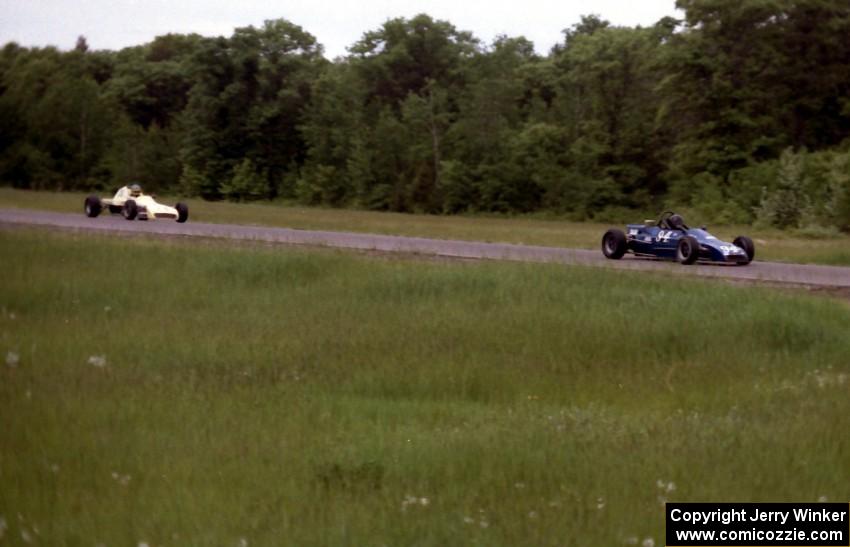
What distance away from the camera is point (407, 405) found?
10.8 meters

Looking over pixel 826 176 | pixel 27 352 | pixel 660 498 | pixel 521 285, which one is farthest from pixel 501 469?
pixel 826 176

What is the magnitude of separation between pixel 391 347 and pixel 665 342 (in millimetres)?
3199

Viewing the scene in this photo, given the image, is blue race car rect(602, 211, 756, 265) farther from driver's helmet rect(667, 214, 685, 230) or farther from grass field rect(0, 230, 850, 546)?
grass field rect(0, 230, 850, 546)

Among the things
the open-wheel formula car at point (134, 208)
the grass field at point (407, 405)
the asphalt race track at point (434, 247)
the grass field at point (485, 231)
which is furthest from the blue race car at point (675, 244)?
the open-wheel formula car at point (134, 208)

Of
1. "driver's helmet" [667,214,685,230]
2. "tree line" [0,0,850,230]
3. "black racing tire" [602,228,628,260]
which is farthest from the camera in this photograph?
"tree line" [0,0,850,230]

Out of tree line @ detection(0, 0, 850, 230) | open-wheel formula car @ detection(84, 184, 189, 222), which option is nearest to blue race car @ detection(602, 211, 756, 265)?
tree line @ detection(0, 0, 850, 230)

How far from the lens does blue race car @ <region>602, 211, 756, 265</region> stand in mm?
25578

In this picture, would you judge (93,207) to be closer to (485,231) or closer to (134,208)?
(134,208)

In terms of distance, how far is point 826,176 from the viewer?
43219 millimetres

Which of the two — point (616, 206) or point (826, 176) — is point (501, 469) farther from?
point (616, 206)

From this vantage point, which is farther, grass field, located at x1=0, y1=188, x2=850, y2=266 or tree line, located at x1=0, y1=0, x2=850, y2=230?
tree line, located at x1=0, y1=0, x2=850, y2=230

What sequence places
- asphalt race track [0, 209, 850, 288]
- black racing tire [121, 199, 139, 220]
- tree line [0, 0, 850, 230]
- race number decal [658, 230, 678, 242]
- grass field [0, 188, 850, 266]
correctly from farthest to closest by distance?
tree line [0, 0, 850, 230] → black racing tire [121, 199, 139, 220] → grass field [0, 188, 850, 266] → race number decal [658, 230, 678, 242] → asphalt race track [0, 209, 850, 288]

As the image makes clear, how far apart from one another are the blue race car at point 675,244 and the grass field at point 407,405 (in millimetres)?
7032

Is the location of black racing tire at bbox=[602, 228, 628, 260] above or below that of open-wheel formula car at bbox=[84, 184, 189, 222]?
above
